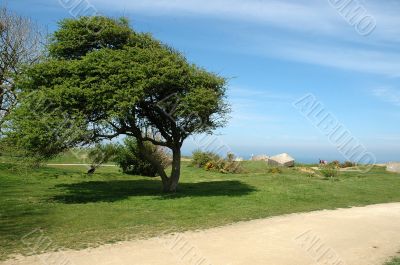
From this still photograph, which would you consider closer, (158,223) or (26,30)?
(158,223)

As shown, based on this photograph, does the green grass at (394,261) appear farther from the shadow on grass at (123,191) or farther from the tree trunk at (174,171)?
the tree trunk at (174,171)

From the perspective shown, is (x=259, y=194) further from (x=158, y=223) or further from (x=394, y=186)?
(x=394, y=186)

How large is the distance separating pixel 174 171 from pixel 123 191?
287 centimetres

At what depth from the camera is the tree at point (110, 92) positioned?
54.4 feet

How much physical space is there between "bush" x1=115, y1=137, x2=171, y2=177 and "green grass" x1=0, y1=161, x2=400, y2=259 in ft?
11.4

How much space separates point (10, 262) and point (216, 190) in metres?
13.4

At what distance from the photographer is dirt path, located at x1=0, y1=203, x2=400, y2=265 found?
852 cm

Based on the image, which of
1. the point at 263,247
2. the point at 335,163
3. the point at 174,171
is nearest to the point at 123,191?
the point at 174,171

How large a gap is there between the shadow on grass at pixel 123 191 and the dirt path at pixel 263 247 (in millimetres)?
6807

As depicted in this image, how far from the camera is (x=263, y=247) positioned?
31.7 feet

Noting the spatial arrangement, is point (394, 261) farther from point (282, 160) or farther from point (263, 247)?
point (282, 160)

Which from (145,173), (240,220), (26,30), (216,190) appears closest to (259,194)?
(216,190)

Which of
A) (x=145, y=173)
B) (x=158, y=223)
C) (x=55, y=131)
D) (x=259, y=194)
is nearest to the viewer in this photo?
(x=158, y=223)

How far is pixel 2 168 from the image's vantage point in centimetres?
2633
